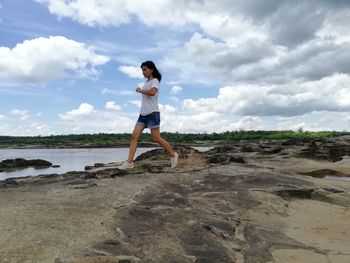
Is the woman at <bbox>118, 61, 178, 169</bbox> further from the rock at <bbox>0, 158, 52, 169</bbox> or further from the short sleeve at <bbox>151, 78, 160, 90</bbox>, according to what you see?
the rock at <bbox>0, 158, 52, 169</bbox>

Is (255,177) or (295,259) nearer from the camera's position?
(295,259)

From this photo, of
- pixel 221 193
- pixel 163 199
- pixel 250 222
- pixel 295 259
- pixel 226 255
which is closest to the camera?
pixel 226 255

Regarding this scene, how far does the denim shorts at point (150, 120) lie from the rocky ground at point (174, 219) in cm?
116

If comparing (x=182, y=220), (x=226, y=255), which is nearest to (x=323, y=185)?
(x=182, y=220)

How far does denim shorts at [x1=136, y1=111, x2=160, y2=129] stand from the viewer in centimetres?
896

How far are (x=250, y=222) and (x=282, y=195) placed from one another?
2.23 metres

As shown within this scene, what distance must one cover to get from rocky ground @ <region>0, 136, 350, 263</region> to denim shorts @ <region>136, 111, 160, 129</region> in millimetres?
1161

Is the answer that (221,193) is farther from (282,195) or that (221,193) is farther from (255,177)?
(255,177)

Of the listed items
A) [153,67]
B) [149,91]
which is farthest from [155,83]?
[153,67]

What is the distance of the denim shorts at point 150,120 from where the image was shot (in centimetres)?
896

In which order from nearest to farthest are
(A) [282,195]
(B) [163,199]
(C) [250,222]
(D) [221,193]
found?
(C) [250,222] < (B) [163,199] < (D) [221,193] < (A) [282,195]

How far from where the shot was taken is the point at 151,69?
29.0 feet

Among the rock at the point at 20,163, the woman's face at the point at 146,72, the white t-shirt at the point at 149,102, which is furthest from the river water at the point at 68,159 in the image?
the woman's face at the point at 146,72

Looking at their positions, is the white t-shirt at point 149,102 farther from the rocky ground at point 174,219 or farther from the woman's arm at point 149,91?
the rocky ground at point 174,219
